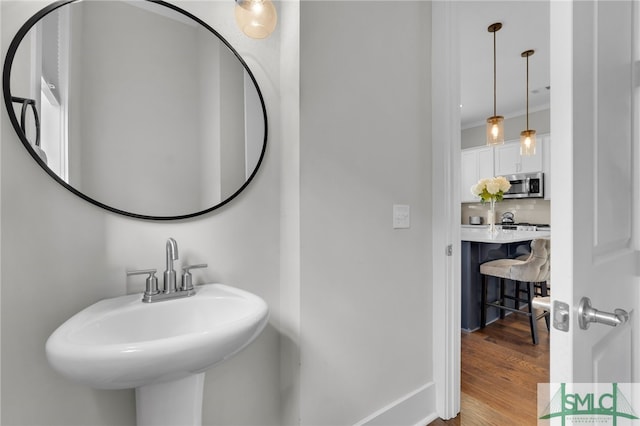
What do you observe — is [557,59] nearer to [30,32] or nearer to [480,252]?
[30,32]

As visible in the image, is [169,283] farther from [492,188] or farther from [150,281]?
[492,188]

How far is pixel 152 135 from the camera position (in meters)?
1.17

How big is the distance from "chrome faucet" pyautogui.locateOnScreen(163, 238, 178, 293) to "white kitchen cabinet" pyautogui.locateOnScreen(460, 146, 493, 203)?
541cm

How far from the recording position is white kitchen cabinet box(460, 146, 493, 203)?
220 inches

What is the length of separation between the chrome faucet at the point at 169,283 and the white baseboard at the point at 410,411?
3.24 ft

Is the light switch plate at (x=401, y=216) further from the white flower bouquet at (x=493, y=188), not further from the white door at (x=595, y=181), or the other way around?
the white flower bouquet at (x=493, y=188)

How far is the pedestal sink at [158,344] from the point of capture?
72 centimetres

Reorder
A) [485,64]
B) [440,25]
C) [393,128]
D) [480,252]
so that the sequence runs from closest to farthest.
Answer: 1. [393,128]
2. [440,25]
3. [480,252]
4. [485,64]

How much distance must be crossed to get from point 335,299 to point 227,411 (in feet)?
1.99

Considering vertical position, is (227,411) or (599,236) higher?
(599,236)

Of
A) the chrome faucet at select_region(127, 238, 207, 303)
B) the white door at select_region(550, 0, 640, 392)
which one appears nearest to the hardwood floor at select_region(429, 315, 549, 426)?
the white door at select_region(550, 0, 640, 392)

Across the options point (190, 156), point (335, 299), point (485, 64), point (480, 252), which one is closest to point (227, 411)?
point (335, 299)

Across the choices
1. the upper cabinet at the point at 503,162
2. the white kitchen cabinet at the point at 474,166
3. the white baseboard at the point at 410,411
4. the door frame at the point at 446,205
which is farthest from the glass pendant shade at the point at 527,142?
the white baseboard at the point at 410,411

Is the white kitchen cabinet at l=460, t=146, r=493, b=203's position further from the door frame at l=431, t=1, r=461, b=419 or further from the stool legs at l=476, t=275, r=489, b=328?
the door frame at l=431, t=1, r=461, b=419
